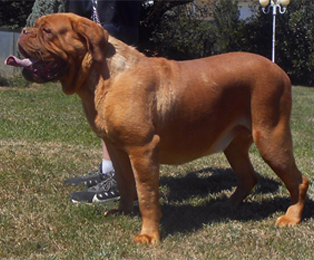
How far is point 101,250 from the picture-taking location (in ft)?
9.87

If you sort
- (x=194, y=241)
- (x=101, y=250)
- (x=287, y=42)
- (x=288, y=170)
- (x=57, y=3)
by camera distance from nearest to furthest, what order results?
(x=101, y=250), (x=194, y=241), (x=288, y=170), (x=57, y=3), (x=287, y=42)

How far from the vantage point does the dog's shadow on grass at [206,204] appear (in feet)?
12.0

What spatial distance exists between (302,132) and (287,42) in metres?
11.0

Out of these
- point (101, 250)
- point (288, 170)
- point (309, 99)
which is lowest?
point (309, 99)

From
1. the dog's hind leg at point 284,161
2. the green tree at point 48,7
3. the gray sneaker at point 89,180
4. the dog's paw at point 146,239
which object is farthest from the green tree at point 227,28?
the dog's paw at point 146,239

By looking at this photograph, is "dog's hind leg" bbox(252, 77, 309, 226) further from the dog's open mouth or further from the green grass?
the dog's open mouth

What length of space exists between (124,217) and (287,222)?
Result: 4.25 feet

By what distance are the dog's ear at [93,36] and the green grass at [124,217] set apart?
50.4 inches

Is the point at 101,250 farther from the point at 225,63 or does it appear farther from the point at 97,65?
the point at 225,63

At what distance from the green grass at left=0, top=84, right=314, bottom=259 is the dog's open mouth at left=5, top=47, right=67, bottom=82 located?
112 cm

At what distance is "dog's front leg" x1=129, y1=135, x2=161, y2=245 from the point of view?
303 cm

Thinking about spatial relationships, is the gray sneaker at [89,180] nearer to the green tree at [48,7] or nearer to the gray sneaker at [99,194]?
the gray sneaker at [99,194]

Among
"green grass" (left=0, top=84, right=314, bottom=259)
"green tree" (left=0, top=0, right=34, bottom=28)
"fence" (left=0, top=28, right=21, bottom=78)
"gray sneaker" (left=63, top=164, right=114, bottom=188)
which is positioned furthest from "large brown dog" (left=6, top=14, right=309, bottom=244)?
"green tree" (left=0, top=0, right=34, bottom=28)

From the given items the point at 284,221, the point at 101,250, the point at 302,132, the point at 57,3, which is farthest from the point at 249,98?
the point at 57,3
